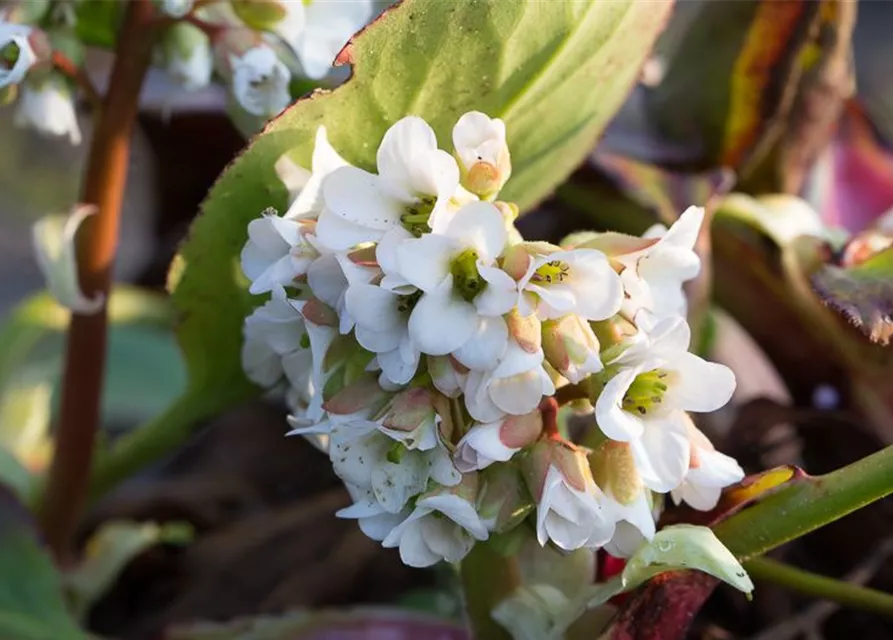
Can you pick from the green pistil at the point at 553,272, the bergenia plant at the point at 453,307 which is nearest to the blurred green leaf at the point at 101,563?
the bergenia plant at the point at 453,307

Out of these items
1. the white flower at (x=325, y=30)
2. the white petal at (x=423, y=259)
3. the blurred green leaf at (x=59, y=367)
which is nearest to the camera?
the white petal at (x=423, y=259)

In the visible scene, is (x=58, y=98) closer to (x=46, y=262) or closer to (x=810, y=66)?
(x=46, y=262)

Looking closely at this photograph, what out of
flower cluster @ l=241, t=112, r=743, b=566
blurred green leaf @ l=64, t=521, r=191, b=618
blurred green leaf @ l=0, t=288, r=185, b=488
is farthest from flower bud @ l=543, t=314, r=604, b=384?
blurred green leaf @ l=0, t=288, r=185, b=488

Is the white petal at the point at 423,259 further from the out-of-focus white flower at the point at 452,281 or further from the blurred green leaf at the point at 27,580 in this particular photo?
the blurred green leaf at the point at 27,580

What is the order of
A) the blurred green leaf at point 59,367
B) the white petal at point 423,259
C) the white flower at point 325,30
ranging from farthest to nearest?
the blurred green leaf at point 59,367
the white flower at point 325,30
the white petal at point 423,259

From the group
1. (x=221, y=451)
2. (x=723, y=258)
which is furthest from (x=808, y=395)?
(x=221, y=451)

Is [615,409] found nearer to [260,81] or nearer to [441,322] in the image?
[441,322]
